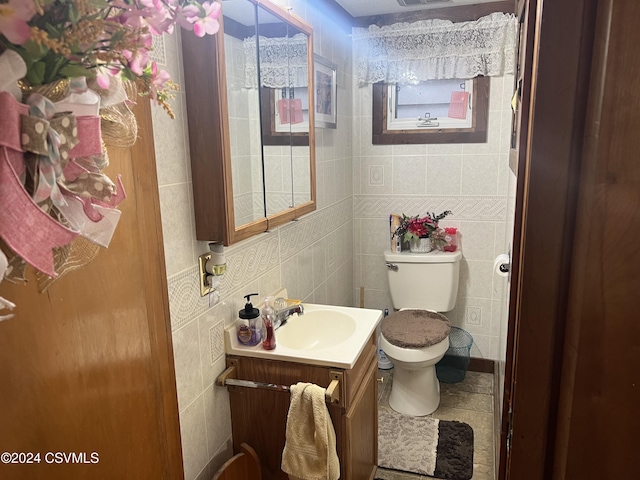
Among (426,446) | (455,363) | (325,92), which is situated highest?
(325,92)

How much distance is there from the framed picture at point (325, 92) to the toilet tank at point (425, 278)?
0.94m

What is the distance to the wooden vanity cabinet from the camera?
5.50 feet

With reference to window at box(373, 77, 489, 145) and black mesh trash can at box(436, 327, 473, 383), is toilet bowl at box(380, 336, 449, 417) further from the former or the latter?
window at box(373, 77, 489, 145)

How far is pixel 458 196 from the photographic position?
3072 millimetres

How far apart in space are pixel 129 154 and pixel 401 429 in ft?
7.02

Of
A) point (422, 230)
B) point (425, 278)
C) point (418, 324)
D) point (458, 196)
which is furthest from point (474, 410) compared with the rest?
point (458, 196)

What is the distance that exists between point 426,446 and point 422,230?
1232 mm

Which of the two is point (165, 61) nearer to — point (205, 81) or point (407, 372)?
point (205, 81)

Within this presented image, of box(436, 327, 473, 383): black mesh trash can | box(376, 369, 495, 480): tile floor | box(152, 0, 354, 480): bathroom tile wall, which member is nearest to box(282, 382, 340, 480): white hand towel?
box(152, 0, 354, 480): bathroom tile wall

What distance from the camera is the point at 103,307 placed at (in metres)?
1.07

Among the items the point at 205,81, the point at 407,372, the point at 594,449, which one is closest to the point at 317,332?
the point at 407,372

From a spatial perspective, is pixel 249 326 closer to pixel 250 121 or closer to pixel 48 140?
pixel 250 121

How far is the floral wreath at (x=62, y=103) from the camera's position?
0.51m

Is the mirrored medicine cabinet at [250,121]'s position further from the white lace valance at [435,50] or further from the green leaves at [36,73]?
the white lace valance at [435,50]
